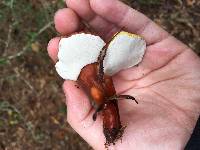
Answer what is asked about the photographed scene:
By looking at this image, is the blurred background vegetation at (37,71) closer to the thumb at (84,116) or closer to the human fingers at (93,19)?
the human fingers at (93,19)

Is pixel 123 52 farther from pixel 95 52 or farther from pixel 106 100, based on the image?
pixel 106 100

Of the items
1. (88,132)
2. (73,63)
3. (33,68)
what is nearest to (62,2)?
(33,68)

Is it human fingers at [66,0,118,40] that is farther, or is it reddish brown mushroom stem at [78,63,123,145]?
human fingers at [66,0,118,40]

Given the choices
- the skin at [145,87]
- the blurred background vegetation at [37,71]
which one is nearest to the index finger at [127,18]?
the skin at [145,87]

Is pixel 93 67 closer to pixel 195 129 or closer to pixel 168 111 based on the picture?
pixel 168 111

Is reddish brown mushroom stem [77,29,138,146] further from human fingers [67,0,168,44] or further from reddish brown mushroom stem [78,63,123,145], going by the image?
human fingers [67,0,168,44]

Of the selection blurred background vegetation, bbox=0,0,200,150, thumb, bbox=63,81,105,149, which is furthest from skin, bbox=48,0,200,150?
blurred background vegetation, bbox=0,0,200,150

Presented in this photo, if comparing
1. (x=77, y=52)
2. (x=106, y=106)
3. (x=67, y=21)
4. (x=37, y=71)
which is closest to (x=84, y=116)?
(x=106, y=106)

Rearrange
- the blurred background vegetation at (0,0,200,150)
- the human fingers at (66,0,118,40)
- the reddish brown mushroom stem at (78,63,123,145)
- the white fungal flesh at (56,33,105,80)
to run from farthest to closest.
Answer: the blurred background vegetation at (0,0,200,150), the human fingers at (66,0,118,40), the white fungal flesh at (56,33,105,80), the reddish brown mushroom stem at (78,63,123,145)
